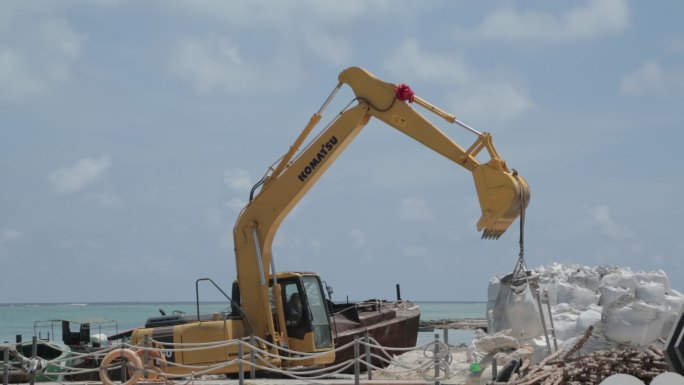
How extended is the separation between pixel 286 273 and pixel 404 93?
3468mm

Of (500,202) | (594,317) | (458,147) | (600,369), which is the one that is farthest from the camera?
(594,317)

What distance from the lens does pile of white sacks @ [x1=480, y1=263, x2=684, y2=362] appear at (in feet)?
46.3

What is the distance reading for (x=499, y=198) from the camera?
14.4 metres

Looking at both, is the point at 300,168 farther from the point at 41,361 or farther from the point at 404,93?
the point at 41,361

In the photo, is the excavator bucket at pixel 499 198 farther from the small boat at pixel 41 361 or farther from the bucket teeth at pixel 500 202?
the small boat at pixel 41 361

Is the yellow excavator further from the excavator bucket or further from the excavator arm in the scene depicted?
the excavator bucket

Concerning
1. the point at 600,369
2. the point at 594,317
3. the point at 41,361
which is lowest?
the point at 600,369

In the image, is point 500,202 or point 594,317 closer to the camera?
point 500,202

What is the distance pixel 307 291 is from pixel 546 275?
285 inches

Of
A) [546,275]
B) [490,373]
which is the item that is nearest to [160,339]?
[490,373]

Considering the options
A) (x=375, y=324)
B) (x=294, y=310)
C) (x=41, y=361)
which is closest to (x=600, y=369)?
(x=294, y=310)

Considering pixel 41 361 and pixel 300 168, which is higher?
pixel 300 168

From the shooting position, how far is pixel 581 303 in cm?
1953

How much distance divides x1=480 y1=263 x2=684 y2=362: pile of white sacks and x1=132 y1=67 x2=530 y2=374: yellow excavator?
2539mm
